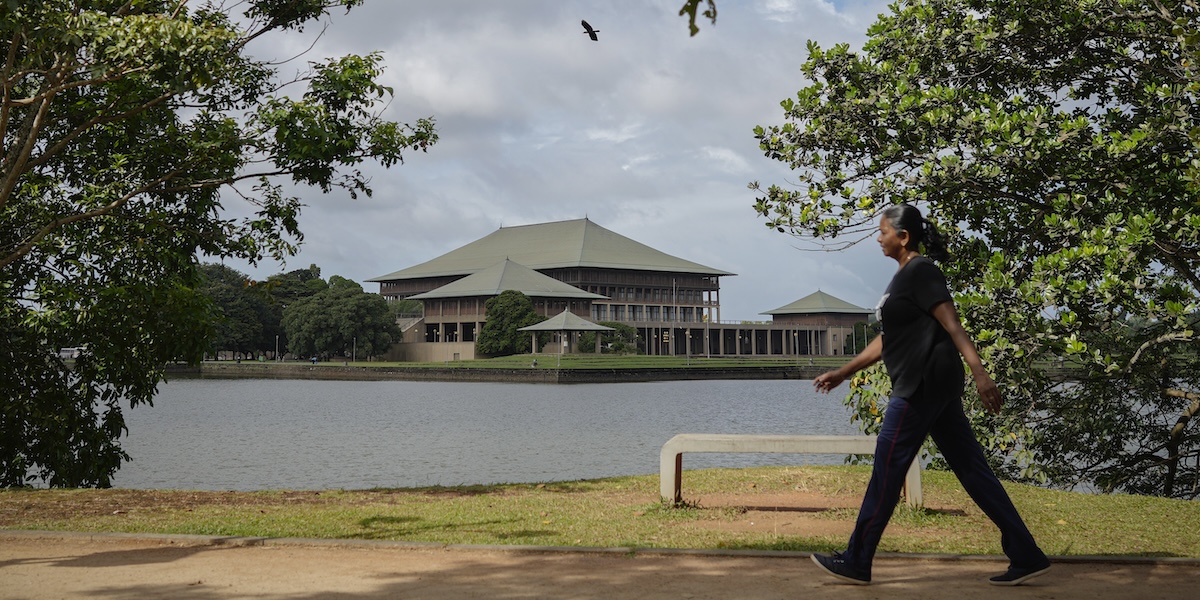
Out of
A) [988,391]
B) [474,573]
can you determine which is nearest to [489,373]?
[474,573]

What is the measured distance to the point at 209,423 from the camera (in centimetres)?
3628

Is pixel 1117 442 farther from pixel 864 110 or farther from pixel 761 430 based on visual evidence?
pixel 761 430

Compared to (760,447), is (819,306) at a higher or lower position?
higher

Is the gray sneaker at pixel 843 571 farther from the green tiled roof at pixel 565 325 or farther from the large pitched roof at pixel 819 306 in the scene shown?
the large pitched roof at pixel 819 306

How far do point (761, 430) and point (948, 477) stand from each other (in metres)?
25.4

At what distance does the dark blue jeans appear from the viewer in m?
5.08

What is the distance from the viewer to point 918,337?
5.07 metres

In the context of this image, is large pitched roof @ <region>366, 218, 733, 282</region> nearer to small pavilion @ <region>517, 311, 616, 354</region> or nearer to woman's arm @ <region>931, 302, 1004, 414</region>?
small pavilion @ <region>517, 311, 616, 354</region>

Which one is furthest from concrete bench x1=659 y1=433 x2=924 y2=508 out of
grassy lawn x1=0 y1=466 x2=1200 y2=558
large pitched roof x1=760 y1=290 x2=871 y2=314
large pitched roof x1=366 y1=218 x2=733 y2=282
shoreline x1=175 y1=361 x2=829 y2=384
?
large pitched roof x1=760 y1=290 x2=871 y2=314

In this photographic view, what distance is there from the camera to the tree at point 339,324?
9169 centimetres

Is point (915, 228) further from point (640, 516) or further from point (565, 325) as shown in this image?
point (565, 325)

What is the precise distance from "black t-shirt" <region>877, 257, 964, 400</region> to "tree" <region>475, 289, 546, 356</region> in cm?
8528

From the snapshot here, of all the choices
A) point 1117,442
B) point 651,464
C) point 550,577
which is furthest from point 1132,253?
point 651,464

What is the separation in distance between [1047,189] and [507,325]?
80951 mm
